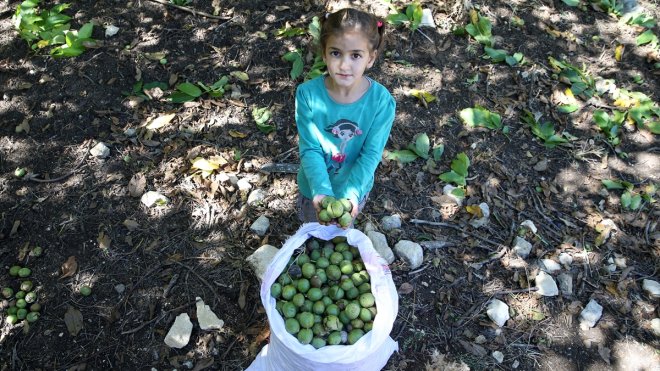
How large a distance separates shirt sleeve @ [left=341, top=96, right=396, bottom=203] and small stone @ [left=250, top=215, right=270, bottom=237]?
111cm

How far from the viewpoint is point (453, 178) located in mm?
4004

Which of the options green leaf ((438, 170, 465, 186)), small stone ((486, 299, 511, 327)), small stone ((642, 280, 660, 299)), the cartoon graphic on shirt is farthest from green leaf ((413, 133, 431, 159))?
small stone ((642, 280, 660, 299))

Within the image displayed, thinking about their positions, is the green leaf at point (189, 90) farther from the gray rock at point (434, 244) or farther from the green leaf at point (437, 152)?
the gray rock at point (434, 244)

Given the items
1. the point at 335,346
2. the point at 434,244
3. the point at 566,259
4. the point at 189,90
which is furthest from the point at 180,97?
the point at 566,259

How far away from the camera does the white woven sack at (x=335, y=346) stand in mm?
2510

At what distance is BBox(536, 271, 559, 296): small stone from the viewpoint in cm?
351

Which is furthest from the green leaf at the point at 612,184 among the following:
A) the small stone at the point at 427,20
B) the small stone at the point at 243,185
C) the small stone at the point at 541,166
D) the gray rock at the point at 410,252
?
the small stone at the point at 243,185

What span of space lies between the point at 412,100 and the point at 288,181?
1.43m

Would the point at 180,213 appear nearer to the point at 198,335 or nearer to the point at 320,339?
the point at 198,335

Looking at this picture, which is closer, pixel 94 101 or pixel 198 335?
pixel 198 335

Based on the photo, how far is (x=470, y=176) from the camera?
412cm

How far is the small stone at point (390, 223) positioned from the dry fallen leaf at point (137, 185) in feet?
6.26

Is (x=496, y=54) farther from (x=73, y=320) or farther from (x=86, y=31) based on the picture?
(x=73, y=320)

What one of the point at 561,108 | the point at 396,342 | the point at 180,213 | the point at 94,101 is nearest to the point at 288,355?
the point at 396,342
